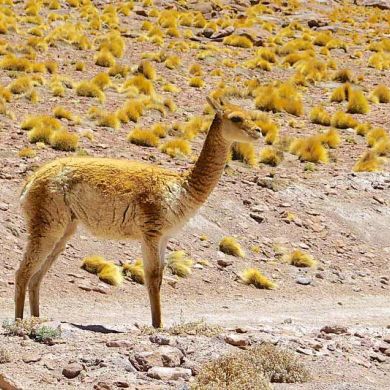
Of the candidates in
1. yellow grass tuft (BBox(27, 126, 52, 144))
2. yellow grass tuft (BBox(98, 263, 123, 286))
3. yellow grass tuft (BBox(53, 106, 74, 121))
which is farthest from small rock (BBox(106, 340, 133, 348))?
yellow grass tuft (BBox(53, 106, 74, 121))

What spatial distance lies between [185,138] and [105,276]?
726 cm

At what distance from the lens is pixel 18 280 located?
24.4ft

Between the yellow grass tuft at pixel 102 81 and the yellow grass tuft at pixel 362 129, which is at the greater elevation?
the yellow grass tuft at pixel 102 81

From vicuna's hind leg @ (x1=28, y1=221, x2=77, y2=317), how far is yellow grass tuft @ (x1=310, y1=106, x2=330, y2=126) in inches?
540

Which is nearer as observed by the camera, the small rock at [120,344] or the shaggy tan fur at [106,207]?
the small rock at [120,344]

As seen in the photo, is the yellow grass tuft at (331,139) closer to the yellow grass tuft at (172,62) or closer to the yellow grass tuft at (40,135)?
the yellow grass tuft at (40,135)

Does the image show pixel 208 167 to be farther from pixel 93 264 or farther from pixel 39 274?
pixel 93 264

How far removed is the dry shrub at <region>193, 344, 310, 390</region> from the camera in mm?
5250

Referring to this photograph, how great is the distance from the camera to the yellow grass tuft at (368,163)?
16312mm

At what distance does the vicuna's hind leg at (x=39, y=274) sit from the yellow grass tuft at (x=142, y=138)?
832 centimetres

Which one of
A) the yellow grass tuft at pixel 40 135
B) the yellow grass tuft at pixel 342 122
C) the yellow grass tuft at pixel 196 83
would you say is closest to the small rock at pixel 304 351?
the yellow grass tuft at pixel 40 135

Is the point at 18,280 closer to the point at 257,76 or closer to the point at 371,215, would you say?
the point at 371,215

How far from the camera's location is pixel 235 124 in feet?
25.0

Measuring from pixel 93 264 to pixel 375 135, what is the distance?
10.6 m
